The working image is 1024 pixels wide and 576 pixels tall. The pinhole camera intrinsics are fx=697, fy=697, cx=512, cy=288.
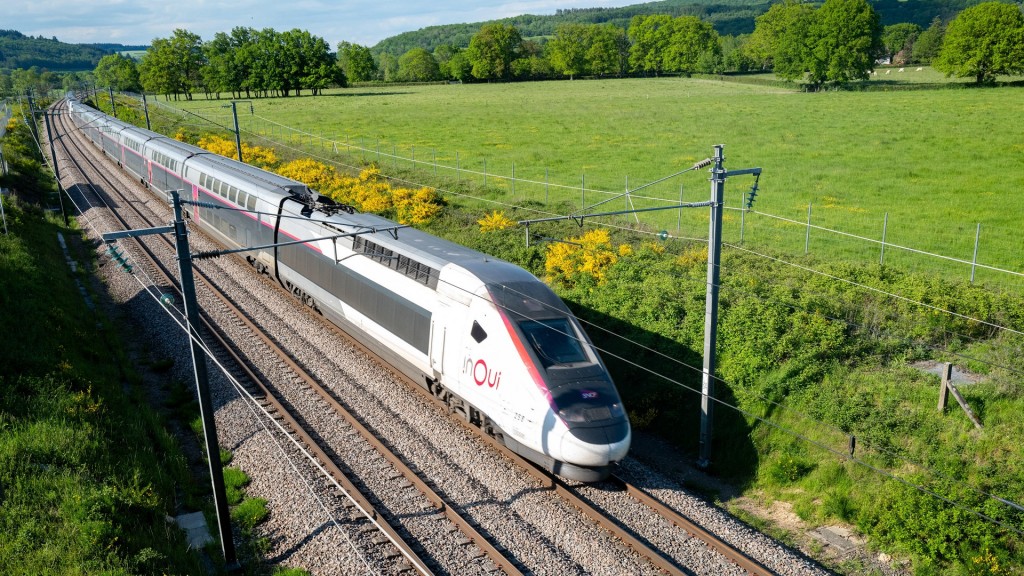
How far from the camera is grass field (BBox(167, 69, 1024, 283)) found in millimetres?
28562

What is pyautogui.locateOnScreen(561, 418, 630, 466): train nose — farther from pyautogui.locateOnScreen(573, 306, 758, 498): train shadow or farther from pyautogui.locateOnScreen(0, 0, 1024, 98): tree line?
pyautogui.locateOnScreen(0, 0, 1024, 98): tree line

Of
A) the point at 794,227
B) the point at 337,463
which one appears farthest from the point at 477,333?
the point at 794,227

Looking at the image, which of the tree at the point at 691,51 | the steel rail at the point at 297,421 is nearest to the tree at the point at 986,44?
the tree at the point at 691,51

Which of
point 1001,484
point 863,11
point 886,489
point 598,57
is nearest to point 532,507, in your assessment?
point 886,489

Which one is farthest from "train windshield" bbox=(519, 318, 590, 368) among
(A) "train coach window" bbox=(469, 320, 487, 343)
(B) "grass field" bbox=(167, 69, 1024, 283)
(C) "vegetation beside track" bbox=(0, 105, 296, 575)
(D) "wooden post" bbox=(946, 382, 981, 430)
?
(B) "grass field" bbox=(167, 69, 1024, 283)

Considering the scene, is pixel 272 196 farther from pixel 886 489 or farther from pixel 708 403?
pixel 886 489

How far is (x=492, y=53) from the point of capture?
147875 mm

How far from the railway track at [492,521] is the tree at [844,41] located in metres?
93.3

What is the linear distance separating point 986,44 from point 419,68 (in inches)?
4560

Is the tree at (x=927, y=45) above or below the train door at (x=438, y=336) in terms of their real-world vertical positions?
above

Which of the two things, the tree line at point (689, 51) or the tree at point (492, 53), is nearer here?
the tree line at point (689, 51)

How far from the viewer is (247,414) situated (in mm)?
16906

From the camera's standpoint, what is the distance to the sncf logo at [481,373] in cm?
1416

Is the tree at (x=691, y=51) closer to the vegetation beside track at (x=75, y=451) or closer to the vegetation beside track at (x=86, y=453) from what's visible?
the vegetation beside track at (x=86, y=453)
